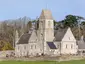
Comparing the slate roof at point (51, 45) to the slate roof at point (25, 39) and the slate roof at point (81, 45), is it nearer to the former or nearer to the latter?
the slate roof at point (25, 39)

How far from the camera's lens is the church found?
248 ft

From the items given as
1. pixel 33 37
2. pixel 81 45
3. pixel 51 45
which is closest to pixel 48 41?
pixel 51 45

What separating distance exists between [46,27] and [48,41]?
322 centimetres

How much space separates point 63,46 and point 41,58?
50.7 ft

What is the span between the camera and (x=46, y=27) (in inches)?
3066

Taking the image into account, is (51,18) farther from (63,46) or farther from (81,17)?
(81,17)

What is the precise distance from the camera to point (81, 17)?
115 m

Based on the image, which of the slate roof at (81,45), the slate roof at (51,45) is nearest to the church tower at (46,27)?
the slate roof at (51,45)

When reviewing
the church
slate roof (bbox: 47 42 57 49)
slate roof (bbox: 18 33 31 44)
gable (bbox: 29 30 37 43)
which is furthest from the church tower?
slate roof (bbox: 18 33 31 44)

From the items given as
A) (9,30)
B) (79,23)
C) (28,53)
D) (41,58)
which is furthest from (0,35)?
(41,58)

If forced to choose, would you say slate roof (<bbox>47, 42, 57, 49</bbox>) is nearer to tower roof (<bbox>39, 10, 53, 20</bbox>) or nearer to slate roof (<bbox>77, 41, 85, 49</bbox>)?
tower roof (<bbox>39, 10, 53, 20</bbox>)

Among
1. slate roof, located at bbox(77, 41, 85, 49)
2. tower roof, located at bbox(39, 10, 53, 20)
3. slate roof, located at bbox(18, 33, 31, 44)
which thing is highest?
tower roof, located at bbox(39, 10, 53, 20)

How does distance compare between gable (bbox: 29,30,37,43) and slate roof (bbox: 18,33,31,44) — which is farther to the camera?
slate roof (bbox: 18,33,31,44)

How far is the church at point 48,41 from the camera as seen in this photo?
75.7 m
